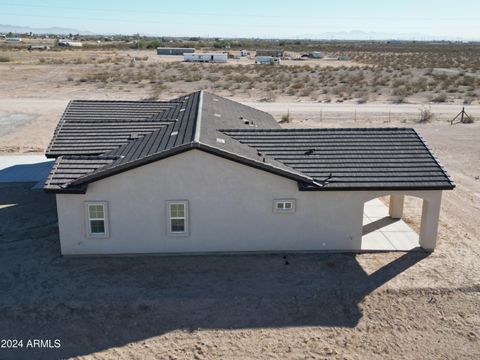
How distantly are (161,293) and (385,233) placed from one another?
8.03 metres

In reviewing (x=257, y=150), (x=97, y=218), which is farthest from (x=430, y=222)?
(x=97, y=218)

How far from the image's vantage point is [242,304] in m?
13.3

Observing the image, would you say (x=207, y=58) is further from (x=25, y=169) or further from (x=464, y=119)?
(x=25, y=169)

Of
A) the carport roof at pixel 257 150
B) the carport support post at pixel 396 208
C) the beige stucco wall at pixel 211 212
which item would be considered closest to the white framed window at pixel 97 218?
the beige stucco wall at pixel 211 212

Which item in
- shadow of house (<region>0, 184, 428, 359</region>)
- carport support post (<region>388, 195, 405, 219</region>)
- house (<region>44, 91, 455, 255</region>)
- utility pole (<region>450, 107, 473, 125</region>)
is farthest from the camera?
utility pole (<region>450, 107, 473, 125</region>)

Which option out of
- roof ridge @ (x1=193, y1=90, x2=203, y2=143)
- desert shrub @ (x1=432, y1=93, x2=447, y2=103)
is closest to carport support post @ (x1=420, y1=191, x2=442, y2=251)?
roof ridge @ (x1=193, y1=90, x2=203, y2=143)

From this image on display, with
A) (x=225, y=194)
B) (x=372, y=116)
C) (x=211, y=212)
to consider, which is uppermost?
(x=225, y=194)

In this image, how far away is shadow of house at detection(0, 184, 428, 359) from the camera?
1226cm

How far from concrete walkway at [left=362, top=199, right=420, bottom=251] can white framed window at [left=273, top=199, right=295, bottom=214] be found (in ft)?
8.97

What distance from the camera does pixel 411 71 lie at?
72.6 m

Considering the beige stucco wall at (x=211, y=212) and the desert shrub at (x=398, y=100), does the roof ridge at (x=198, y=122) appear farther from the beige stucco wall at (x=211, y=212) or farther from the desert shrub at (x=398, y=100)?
the desert shrub at (x=398, y=100)

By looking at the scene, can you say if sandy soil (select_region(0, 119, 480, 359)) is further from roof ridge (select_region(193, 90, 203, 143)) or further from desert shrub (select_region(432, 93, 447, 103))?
desert shrub (select_region(432, 93, 447, 103))

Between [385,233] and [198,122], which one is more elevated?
[198,122]

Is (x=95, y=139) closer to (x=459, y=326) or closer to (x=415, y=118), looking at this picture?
(x=459, y=326)
